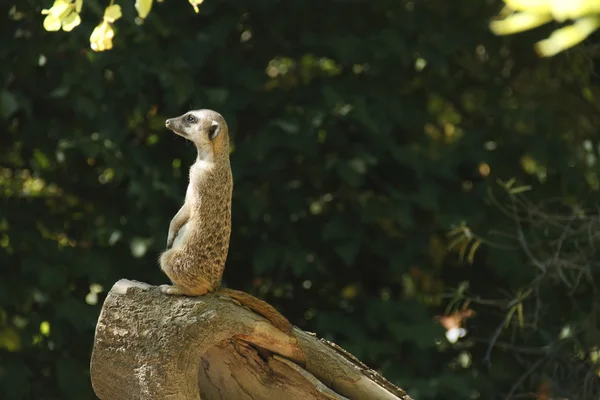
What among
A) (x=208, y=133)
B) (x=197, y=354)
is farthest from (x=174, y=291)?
(x=208, y=133)

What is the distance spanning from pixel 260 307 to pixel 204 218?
0.28 meters

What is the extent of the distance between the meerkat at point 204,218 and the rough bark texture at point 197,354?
6cm

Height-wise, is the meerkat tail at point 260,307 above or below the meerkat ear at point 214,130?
below

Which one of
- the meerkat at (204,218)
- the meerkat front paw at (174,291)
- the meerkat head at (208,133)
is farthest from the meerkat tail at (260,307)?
the meerkat head at (208,133)

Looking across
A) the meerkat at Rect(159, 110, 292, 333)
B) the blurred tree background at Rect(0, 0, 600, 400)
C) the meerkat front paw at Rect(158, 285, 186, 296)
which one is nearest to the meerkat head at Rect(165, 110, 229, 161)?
the meerkat at Rect(159, 110, 292, 333)

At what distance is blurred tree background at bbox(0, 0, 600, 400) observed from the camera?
4078mm

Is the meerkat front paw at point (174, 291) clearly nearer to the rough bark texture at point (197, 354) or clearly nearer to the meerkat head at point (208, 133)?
the rough bark texture at point (197, 354)

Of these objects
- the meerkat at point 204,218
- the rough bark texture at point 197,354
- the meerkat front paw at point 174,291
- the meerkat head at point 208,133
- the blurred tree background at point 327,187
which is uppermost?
the meerkat head at point 208,133

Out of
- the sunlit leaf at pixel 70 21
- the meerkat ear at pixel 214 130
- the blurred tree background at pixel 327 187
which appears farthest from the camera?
the blurred tree background at pixel 327 187

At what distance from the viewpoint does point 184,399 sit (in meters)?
2.32

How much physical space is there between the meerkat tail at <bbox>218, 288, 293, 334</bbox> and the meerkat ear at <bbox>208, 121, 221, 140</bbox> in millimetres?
396

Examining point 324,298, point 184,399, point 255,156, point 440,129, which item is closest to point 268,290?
point 324,298

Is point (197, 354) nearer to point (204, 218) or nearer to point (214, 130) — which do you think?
point (204, 218)

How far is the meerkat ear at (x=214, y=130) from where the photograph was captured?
2352 mm
